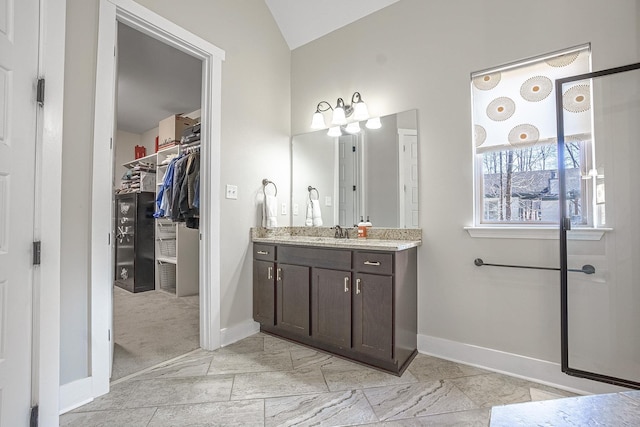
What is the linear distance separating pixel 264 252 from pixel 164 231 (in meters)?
2.63

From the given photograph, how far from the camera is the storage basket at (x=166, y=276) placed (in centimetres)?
436

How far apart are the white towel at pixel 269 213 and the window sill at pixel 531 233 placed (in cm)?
163

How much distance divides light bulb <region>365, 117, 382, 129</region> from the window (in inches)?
29.1

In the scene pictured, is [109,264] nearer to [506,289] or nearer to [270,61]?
[270,61]

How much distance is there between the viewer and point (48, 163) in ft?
4.52

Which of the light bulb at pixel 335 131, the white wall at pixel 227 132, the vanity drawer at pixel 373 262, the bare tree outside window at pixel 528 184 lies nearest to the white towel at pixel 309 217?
the white wall at pixel 227 132

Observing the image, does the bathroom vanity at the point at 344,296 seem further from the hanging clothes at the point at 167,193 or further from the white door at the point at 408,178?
the hanging clothes at the point at 167,193

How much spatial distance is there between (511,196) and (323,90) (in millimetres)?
1936

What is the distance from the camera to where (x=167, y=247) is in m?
4.38

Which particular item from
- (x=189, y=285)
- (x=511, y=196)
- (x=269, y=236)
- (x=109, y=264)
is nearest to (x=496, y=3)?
(x=511, y=196)

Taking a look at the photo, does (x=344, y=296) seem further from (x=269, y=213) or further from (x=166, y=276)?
(x=166, y=276)

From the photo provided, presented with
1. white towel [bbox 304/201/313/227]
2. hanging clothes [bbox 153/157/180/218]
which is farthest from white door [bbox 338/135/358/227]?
hanging clothes [bbox 153/157/180/218]

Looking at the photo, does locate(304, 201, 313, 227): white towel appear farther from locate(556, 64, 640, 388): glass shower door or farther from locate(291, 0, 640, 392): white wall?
locate(556, 64, 640, 388): glass shower door

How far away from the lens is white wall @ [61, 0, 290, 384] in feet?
5.25
